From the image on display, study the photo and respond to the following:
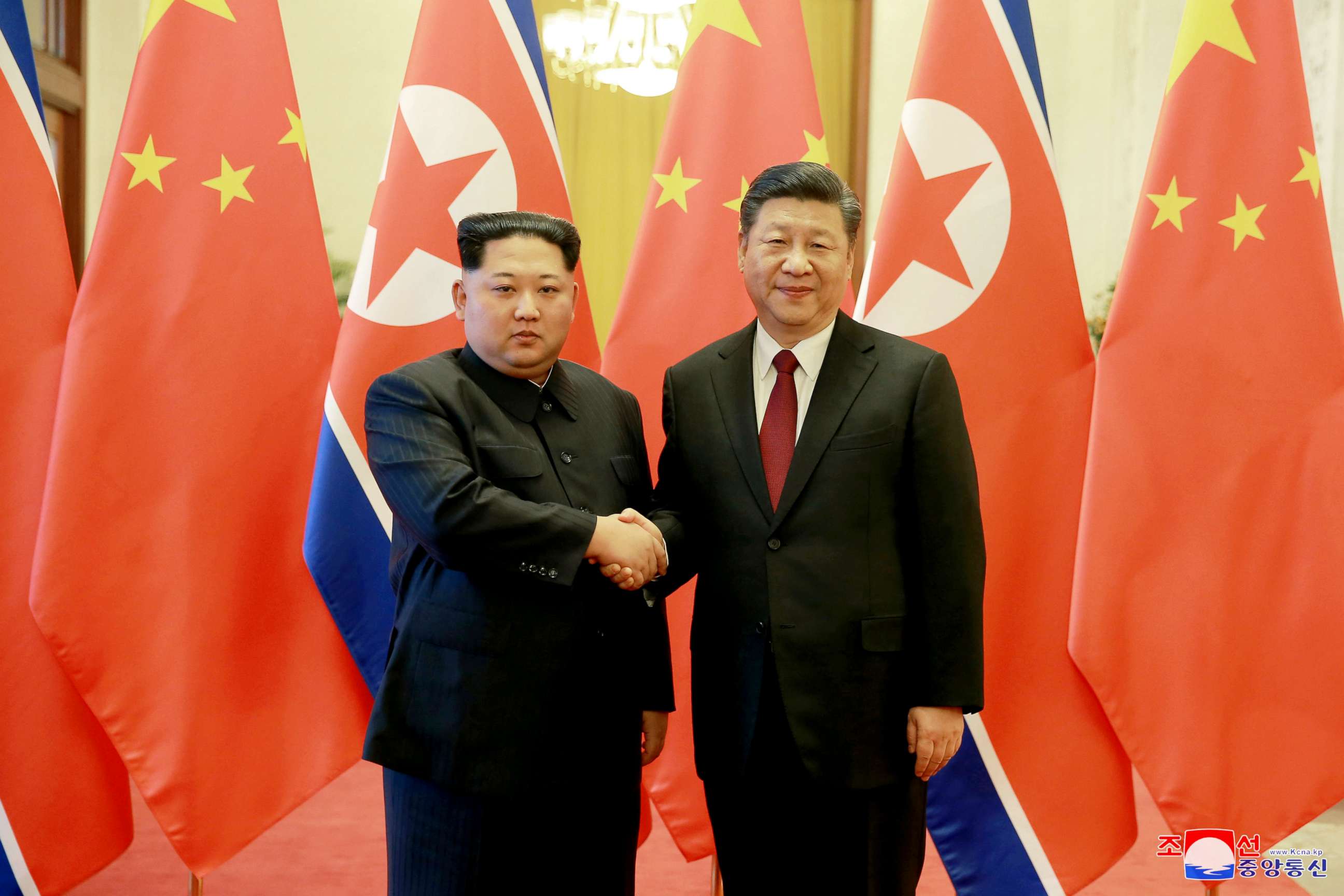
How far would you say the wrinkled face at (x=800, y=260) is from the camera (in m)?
1.51

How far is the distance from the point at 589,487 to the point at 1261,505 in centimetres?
138

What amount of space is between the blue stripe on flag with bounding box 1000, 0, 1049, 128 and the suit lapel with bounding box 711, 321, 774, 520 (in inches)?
37.2

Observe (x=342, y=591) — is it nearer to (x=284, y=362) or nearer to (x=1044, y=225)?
(x=284, y=362)

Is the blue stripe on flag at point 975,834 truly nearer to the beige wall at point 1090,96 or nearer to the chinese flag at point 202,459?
the chinese flag at point 202,459

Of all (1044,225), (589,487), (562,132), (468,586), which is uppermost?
(562,132)

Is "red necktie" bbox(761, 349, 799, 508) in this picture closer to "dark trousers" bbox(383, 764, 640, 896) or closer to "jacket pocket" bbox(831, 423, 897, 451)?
"jacket pocket" bbox(831, 423, 897, 451)

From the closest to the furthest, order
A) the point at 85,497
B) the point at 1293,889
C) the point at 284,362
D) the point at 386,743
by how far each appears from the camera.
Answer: the point at 386,743 → the point at 85,497 → the point at 284,362 → the point at 1293,889

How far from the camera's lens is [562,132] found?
3844 mm

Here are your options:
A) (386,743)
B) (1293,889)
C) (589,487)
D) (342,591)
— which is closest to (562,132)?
(342,591)

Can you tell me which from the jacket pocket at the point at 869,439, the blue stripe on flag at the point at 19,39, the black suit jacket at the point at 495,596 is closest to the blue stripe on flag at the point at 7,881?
the black suit jacket at the point at 495,596

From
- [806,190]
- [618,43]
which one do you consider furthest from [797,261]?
[618,43]

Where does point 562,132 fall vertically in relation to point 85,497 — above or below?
above

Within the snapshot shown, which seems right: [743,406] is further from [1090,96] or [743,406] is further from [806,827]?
[1090,96]

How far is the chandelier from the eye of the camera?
12.7 ft
